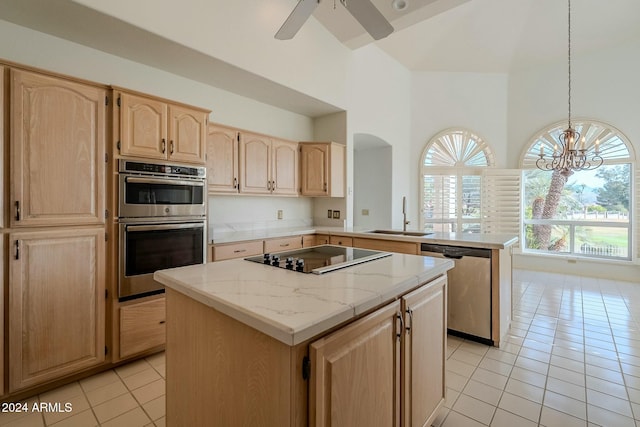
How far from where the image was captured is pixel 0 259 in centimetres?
178

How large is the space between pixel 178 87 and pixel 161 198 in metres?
1.41

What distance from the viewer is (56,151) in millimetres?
1971

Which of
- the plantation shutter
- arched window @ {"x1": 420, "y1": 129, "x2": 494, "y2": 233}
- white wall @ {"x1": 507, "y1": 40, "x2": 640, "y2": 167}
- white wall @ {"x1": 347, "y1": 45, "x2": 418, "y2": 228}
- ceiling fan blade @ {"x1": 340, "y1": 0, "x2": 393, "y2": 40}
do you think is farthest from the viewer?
arched window @ {"x1": 420, "y1": 129, "x2": 494, "y2": 233}

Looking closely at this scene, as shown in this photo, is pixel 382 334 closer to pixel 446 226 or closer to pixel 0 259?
pixel 0 259

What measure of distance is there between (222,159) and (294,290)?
2.44 meters

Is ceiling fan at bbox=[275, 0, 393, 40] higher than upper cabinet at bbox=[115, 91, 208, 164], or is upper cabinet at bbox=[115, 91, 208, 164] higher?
ceiling fan at bbox=[275, 0, 393, 40]

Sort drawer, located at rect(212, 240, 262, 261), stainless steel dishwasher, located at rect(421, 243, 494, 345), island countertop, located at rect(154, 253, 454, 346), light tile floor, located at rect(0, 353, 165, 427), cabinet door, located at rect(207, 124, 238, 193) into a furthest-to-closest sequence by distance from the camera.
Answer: cabinet door, located at rect(207, 124, 238, 193), drawer, located at rect(212, 240, 262, 261), stainless steel dishwasher, located at rect(421, 243, 494, 345), light tile floor, located at rect(0, 353, 165, 427), island countertop, located at rect(154, 253, 454, 346)

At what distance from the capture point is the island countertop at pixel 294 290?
2.91 feet

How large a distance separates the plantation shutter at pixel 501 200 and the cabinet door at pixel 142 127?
17.7ft

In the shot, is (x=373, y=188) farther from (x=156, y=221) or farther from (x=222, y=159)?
(x=156, y=221)

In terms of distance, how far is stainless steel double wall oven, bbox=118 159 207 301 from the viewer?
7.37 ft

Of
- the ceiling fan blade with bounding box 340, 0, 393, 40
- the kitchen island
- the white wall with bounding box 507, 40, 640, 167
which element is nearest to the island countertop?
the kitchen island

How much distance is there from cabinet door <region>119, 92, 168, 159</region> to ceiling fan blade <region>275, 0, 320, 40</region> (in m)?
1.14

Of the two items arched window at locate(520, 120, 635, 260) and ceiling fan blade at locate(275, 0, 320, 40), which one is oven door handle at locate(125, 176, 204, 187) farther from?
arched window at locate(520, 120, 635, 260)
